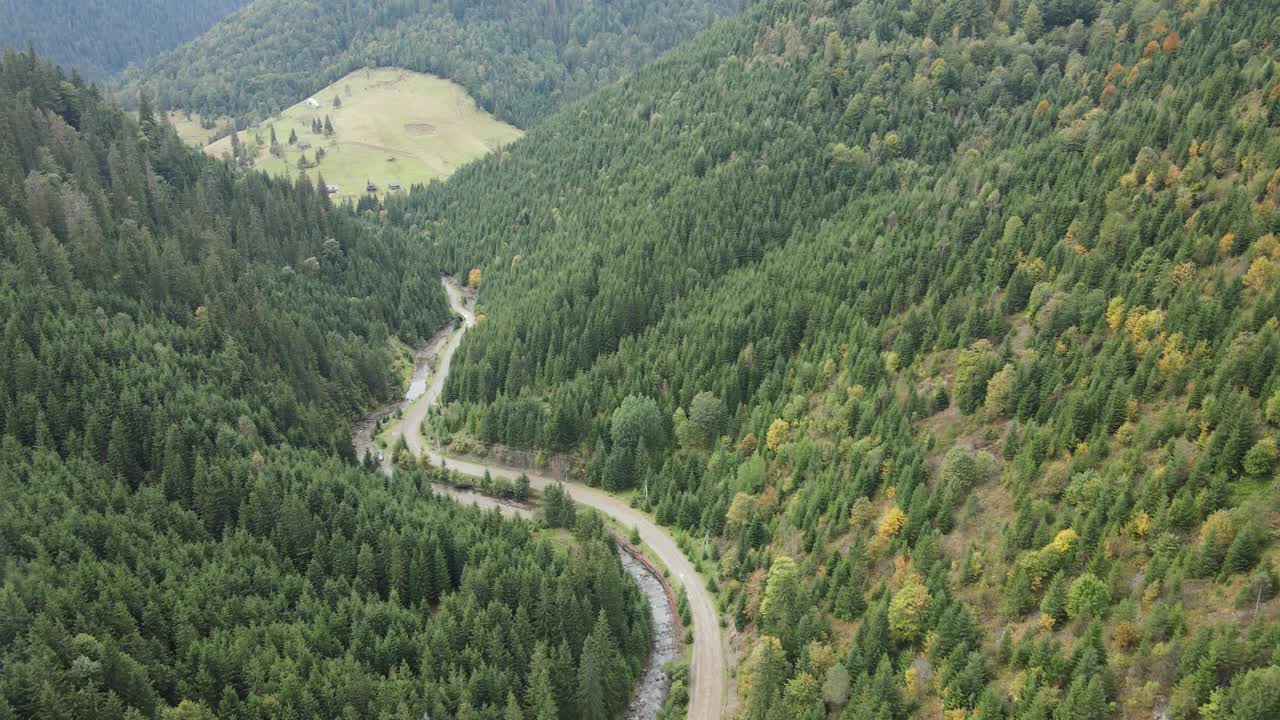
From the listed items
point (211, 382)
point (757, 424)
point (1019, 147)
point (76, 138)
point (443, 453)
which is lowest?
point (443, 453)

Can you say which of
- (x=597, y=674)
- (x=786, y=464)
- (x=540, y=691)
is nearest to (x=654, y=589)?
(x=786, y=464)

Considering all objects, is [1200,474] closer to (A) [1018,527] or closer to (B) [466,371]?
(A) [1018,527]

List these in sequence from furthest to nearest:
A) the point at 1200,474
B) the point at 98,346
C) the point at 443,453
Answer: the point at 443,453 < the point at 98,346 < the point at 1200,474

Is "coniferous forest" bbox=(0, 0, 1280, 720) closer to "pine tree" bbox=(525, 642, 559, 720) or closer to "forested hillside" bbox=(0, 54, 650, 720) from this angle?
"pine tree" bbox=(525, 642, 559, 720)

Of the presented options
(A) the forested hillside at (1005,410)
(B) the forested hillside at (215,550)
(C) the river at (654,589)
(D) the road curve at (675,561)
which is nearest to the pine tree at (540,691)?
(B) the forested hillside at (215,550)

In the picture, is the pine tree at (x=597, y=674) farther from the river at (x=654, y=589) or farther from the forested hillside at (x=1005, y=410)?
the forested hillside at (x=1005, y=410)

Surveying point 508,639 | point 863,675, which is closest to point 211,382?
point 508,639

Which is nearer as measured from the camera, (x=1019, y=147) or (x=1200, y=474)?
(x=1200, y=474)

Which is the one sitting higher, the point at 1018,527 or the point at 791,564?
the point at 1018,527
